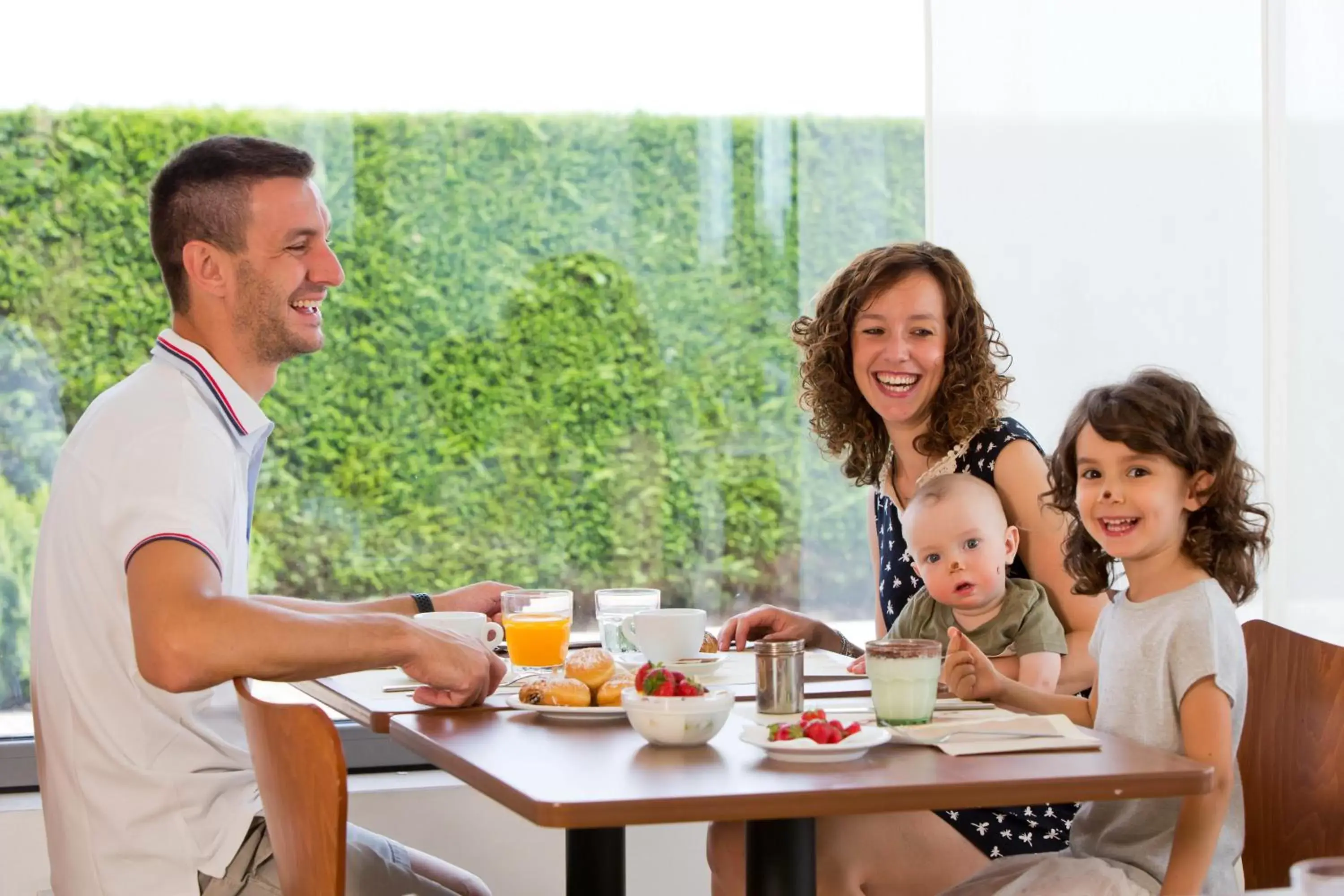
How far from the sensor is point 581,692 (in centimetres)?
171

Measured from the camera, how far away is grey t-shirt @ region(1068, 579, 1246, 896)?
1.75m

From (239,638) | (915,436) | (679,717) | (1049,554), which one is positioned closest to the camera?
(679,717)

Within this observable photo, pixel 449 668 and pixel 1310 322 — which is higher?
pixel 1310 322

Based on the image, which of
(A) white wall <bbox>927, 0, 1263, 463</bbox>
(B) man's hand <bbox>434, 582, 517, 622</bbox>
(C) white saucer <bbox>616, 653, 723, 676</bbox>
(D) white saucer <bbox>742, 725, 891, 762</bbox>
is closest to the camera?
(D) white saucer <bbox>742, 725, 891, 762</bbox>

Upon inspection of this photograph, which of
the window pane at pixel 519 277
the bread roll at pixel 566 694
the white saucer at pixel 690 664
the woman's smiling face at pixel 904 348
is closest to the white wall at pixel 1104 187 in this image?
the window pane at pixel 519 277

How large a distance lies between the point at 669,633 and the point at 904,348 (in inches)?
28.9

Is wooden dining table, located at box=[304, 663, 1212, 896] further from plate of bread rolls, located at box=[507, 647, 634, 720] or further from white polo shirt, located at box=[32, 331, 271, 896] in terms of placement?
white polo shirt, located at box=[32, 331, 271, 896]

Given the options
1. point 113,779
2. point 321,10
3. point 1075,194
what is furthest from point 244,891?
point 1075,194

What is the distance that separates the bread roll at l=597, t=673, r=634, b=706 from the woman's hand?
659 mm

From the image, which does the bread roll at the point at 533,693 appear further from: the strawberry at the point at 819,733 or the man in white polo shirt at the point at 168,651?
the strawberry at the point at 819,733

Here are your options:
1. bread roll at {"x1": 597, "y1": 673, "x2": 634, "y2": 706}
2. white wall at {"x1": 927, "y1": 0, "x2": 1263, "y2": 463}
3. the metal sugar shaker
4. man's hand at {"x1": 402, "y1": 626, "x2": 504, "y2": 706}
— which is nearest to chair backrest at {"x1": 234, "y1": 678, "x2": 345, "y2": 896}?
man's hand at {"x1": 402, "y1": 626, "x2": 504, "y2": 706}

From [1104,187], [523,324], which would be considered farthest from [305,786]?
[1104,187]

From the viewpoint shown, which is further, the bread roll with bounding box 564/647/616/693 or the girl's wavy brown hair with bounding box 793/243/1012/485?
the girl's wavy brown hair with bounding box 793/243/1012/485

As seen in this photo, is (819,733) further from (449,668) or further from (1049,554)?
(1049,554)
